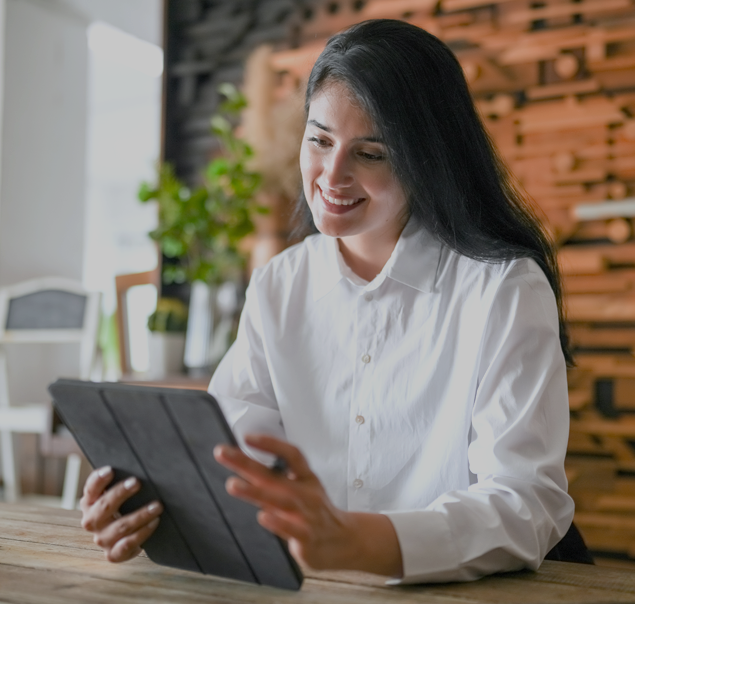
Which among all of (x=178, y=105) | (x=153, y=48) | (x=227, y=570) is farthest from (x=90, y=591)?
(x=153, y=48)

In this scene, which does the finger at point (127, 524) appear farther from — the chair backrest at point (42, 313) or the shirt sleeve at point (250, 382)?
the chair backrest at point (42, 313)

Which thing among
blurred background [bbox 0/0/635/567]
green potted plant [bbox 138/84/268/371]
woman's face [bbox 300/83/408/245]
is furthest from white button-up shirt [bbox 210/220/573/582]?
green potted plant [bbox 138/84/268/371]

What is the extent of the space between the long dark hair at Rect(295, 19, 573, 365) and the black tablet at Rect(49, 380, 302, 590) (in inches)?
26.4

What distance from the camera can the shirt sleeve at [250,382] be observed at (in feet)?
5.01

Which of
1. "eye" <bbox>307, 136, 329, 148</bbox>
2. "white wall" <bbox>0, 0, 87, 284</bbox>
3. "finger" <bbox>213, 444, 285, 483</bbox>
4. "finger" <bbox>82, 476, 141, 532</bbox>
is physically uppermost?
"white wall" <bbox>0, 0, 87, 284</bbox>

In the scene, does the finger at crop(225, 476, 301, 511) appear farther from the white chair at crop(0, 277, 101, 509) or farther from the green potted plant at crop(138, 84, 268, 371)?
the white chair at crop(0, 277, 101, 509)

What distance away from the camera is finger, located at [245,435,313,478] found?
0.75m

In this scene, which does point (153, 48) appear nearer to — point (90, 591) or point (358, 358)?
point (358, 358)

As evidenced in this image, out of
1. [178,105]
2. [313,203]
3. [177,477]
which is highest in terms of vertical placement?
[178,105]

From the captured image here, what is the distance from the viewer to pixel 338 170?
130 centimetres

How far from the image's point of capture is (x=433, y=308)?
1.44 metres

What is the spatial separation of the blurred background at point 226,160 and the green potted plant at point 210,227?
1 centimetres
